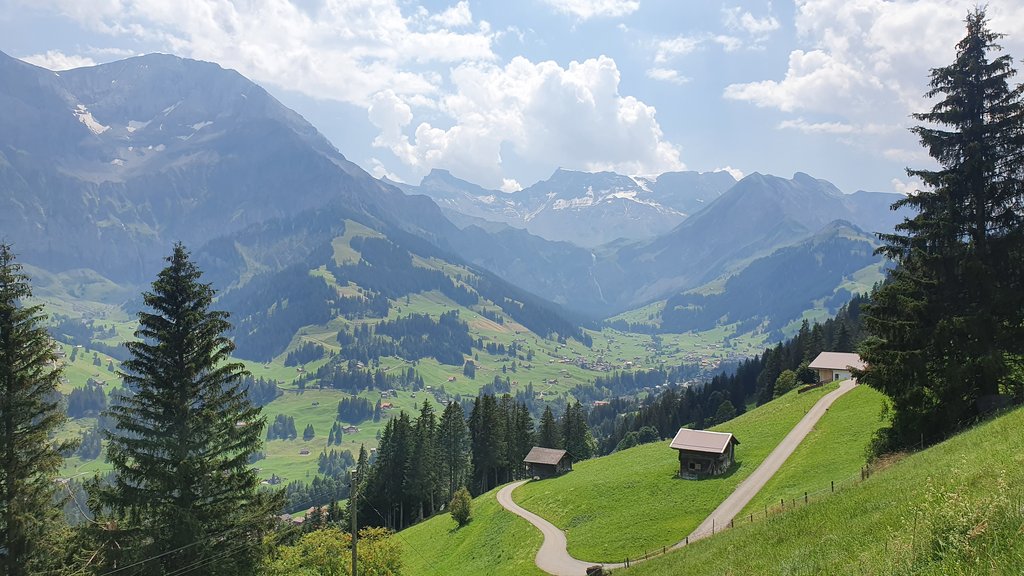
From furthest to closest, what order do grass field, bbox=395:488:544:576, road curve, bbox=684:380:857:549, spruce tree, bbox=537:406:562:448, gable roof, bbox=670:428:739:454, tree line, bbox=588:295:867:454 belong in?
tree line, bbox=588:295:867:454 → spruce tree, bbox=537:406:562:448 → gable roof, bbox=670:428:739:454 → grass field, bbox=395:488:544:576 → road curve, bbox=684:380:857:549

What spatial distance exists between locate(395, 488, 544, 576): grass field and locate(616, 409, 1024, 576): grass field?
24829 mm

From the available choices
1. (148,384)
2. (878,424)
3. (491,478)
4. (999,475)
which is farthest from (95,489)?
(491,478)

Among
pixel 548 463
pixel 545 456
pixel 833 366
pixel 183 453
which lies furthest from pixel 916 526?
pixel 833 366

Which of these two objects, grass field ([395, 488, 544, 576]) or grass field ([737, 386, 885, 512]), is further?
grass field ([395, 488, 544, 576])

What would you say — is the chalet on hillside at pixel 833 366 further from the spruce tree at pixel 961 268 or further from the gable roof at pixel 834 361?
the spruce tree at pixel 961 268

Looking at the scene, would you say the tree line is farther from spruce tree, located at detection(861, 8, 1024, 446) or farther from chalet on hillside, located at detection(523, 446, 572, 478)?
spruce tree, located at detection(861, 8, 1024, 446)

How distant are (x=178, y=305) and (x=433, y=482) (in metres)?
71.8

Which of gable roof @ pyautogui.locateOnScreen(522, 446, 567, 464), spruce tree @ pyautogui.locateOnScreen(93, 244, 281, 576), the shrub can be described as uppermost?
spruce tree @ pyautogui.locateOnScreen(93, 244, 281, 576)

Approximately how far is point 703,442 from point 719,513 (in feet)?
41.2

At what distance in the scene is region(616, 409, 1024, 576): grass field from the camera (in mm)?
10383

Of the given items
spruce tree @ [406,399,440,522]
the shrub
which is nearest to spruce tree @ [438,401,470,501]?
spruce tree @ [406,399,440,522]

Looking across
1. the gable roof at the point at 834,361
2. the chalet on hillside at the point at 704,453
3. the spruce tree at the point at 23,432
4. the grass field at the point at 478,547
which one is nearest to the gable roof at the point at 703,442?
the chalet on hillside at the point at 704,453

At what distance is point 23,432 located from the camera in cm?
2452

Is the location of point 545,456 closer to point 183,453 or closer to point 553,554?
point 553,554
